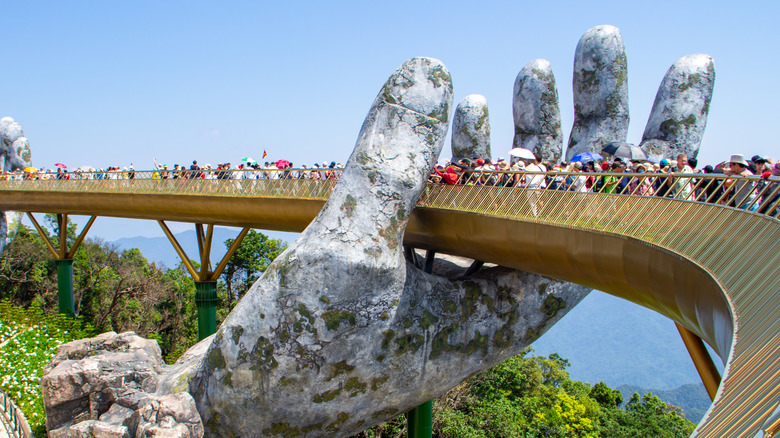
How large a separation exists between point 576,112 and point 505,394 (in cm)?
1930

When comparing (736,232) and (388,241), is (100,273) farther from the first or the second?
(736,232)

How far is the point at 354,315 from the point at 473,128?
8.50 m

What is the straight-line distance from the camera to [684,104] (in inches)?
589

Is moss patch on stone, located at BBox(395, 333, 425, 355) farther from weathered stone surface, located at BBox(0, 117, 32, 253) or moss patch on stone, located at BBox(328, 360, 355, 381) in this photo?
weathered stone surface, located at BBox(0, 117, 32, 253)

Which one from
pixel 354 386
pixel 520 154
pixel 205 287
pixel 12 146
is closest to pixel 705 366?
pixel 354 386

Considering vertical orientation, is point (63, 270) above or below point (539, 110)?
below

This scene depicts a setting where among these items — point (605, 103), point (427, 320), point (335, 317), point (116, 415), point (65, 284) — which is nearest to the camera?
point (335, 317)

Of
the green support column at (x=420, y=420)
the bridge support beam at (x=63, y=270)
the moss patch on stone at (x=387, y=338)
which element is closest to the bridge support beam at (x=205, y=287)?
the green support column at (x=420, y=420)

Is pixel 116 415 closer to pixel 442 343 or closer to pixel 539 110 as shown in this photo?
pixel 442 343

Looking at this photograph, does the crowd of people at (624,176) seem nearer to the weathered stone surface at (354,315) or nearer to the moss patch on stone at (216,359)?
the weathered stone surface at (354,315)

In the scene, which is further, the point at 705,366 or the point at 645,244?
the point at 705,366

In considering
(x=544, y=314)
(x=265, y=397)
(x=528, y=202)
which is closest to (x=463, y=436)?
(x=544, y=314)

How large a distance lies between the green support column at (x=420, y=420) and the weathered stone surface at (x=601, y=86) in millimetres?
7938

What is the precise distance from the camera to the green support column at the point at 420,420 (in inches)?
663
